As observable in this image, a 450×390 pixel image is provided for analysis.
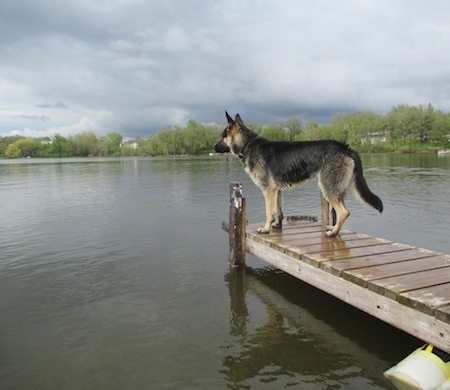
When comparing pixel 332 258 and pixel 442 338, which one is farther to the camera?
pixel 332 258

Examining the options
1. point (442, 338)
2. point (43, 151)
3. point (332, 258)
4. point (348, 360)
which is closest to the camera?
point (442, 338)

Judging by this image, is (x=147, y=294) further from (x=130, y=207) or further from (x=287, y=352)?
(x=130, y=207)

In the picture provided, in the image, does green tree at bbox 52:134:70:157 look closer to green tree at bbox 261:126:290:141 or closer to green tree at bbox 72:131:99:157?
green tree at bbox 72:131:99:157

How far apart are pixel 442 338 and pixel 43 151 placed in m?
173

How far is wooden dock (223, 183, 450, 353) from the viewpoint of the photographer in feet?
13.4

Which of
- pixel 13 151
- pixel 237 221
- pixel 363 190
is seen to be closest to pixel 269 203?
pixel 237 221

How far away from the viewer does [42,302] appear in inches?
274

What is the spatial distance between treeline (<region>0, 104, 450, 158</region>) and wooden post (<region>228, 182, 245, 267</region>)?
6828cm

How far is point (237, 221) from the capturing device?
838 cm

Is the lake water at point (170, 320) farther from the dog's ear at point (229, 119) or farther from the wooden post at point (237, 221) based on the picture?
the dog's ear at point (229, 119)

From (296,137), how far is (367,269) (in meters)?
121

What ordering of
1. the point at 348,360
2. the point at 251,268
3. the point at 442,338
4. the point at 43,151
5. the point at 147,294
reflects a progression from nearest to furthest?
the point at 442,338 → the point at 348,360 → the point at 147,294 → the point at 251,268 → the point at 43,151

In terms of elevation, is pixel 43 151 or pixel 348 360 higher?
pixel 43 151

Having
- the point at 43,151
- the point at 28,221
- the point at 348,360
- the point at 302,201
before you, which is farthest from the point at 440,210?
the point at 43,151
